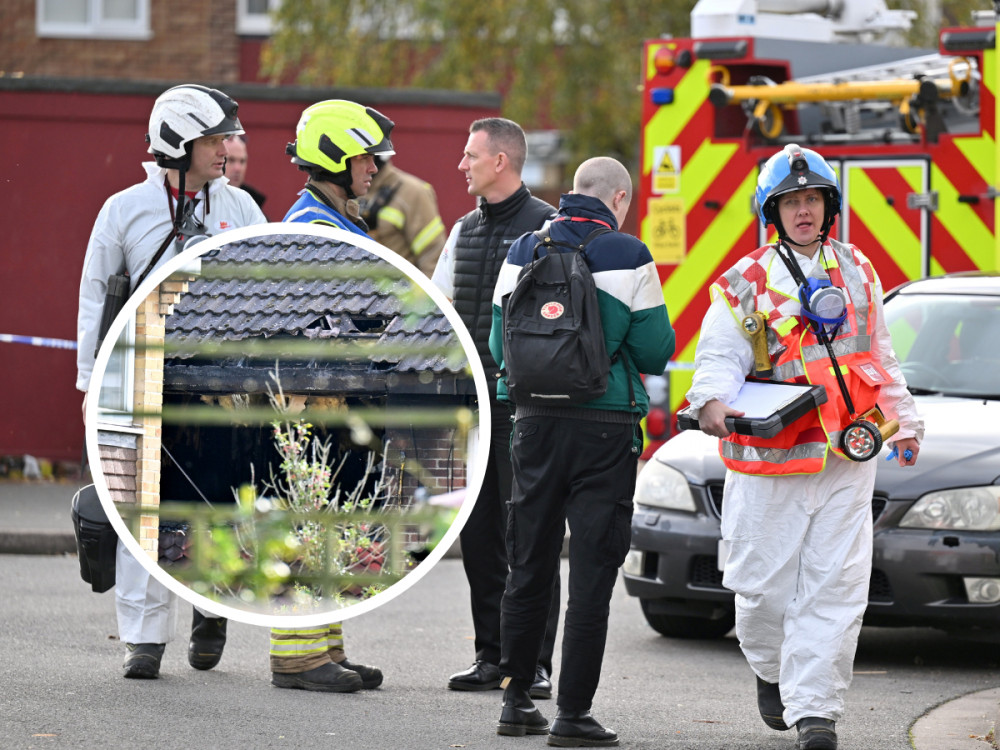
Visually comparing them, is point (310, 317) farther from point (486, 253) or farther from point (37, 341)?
point (37, 341)

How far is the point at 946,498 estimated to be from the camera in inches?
283

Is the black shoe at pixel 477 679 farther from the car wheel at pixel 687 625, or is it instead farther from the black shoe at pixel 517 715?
the car wheel at pixel 687 625

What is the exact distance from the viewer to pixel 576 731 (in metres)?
5.71

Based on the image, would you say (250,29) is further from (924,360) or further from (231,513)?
(231,513)

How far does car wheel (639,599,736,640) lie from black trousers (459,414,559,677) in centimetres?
145

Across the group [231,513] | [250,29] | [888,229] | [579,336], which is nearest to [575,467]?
[579,336]

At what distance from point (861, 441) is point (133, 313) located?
2.26 metres

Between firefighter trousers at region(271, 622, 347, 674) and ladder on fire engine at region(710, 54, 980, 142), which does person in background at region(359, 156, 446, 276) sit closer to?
ladder on fire engine at region(710, 54, 980, 142)

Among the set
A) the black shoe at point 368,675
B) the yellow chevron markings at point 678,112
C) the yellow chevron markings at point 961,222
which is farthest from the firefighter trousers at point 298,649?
the yellow chevron markings at point 678,112

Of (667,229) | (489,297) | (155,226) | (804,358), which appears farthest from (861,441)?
(667,229)

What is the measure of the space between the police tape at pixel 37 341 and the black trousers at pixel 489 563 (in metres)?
6.14

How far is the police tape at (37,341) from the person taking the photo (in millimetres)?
12336

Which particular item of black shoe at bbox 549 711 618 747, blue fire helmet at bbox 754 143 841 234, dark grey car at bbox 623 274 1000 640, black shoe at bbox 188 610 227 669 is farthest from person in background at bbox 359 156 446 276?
black shoe at bbox 549 711 618 747

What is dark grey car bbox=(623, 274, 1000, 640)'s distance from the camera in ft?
→ 23.4
